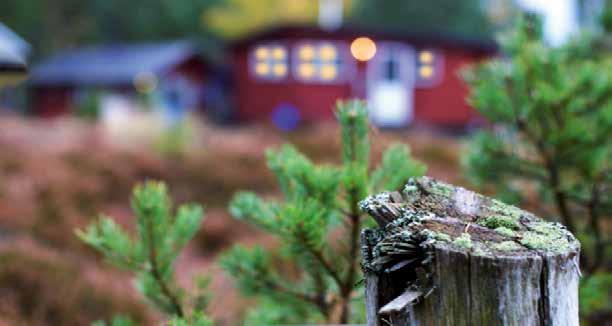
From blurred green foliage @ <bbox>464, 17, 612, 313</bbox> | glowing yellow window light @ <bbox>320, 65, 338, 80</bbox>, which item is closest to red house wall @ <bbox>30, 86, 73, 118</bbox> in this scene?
glowing yellow window light @ <bbox>320, 65, 338, 80</bbox>

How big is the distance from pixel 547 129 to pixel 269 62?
1544 centimetres

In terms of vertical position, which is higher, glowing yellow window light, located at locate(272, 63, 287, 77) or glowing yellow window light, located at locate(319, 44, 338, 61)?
glowing yellow window light, located at locate(319, 44, 338, 61)

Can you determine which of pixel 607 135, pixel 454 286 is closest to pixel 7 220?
pixel 607 135

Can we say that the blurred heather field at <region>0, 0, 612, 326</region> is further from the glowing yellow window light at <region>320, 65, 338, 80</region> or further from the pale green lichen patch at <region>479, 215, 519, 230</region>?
the pale green lichen patch at <region>479, 215, 519, 230</region>

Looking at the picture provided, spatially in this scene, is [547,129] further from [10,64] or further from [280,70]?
[280,70]

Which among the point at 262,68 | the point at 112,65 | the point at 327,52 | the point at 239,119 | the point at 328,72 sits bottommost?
the point at 239,119

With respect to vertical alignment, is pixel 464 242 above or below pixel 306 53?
below

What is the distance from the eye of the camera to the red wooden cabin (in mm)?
17062

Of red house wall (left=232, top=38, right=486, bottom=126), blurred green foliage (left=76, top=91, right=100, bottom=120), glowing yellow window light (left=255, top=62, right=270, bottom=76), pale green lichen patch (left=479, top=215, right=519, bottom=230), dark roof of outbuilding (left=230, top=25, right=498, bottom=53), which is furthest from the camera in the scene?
glowing yellow window light (left=255, top=62, right=270, bottom=76)

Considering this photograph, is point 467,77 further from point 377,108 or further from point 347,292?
point 377,108

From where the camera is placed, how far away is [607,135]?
8.59ft

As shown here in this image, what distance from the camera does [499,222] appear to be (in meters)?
1.12

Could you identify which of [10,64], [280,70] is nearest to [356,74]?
[280,70]

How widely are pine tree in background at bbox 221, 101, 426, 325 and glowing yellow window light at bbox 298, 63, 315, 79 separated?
51.2 feet
